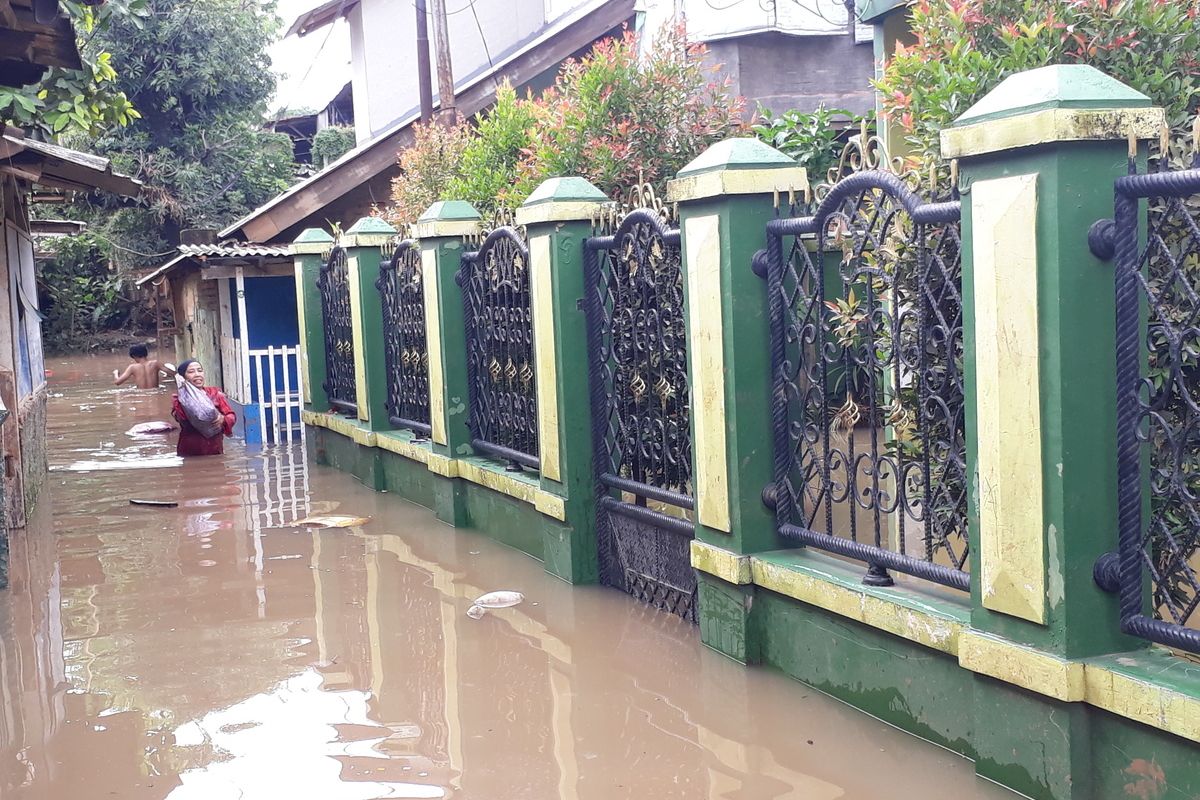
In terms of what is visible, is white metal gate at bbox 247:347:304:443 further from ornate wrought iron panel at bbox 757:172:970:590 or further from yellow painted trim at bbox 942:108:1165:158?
yellow painted trim at bbox 942:108:1165:158

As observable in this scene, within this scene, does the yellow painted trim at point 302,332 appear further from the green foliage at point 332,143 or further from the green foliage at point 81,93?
the green foliage at point 332,143

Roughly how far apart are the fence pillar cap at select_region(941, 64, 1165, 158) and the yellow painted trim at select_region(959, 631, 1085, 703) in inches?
61.4

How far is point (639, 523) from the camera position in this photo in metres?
6.93

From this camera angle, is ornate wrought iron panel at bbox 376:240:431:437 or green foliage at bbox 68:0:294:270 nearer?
ornate wrought iron panel at bbox 376:240:431:437

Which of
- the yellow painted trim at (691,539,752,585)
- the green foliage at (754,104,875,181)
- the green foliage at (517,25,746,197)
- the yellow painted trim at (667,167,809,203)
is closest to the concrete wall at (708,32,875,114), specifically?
the green foliage at (754,104,875,181)

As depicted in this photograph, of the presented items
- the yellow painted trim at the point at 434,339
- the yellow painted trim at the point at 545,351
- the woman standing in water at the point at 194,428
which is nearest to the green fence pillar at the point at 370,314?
the yellow painted trim at the point at 434,339

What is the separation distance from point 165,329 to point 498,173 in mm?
24570

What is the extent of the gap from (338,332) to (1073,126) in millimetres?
9715

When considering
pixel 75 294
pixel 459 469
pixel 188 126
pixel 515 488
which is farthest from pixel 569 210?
pixel 75 294

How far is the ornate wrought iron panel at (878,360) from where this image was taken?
4551 mm

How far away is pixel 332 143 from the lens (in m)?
30.0

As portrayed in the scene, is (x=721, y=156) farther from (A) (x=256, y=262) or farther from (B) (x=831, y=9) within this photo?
(A) (x=256, y=262)

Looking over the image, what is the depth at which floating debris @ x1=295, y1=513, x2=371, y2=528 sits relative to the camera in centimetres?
964

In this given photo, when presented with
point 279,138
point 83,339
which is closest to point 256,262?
point 279,138
